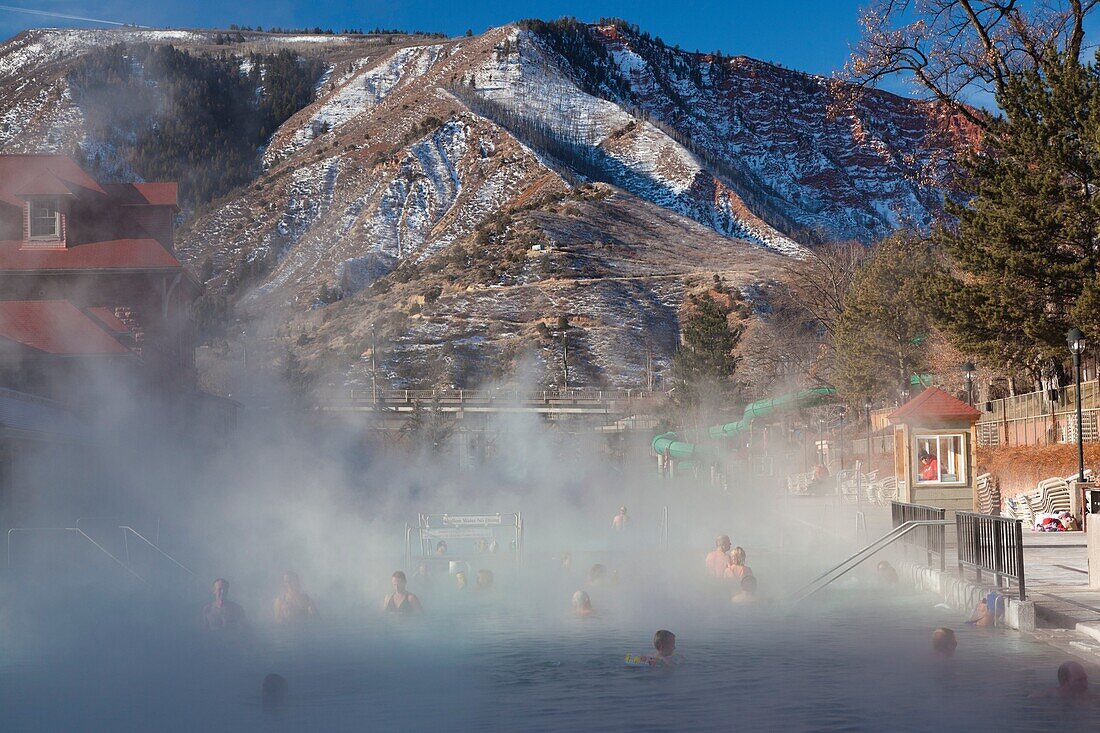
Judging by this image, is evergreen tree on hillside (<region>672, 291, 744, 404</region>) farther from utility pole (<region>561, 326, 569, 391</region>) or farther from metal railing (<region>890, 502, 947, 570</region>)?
metal railing (<region>890, 502, 947, 570</region>)

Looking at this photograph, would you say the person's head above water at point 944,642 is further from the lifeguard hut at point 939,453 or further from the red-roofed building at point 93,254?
the red-roofed building at point 93,254

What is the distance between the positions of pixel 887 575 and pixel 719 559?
3862 millimetres

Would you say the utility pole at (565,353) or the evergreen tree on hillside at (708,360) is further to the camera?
the utility pole at (565,353)

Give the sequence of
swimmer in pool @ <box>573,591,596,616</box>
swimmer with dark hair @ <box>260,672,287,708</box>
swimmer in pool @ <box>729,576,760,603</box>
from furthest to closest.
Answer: swimmer in pool @ <box>729,576,760,603</box>
swimmer in pool @ <box>573,591,596,616</box>
swimmer with dark hair @ <box>260,672,287,708</box>

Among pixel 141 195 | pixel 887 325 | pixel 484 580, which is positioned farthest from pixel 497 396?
pixel 484 580

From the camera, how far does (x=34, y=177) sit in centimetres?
3269

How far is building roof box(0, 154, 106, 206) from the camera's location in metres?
32.8

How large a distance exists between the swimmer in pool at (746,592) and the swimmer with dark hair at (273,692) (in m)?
8.88

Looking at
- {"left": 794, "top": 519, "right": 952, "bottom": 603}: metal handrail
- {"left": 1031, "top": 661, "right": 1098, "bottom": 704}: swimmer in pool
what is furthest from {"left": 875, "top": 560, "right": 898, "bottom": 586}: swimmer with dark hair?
{"left": 1031, "top": 661, "right": 1098, "bottom": 704}: swimmer in pool

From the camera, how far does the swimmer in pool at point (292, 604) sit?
57.8ft

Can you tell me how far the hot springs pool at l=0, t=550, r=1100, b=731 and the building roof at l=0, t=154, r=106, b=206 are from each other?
17.5 metres

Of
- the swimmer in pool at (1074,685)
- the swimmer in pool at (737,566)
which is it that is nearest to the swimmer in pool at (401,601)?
the swimmer in pool at (737,566)

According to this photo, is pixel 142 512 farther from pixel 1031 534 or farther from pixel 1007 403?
pixel 1007 403

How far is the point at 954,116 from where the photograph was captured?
1236 inches
